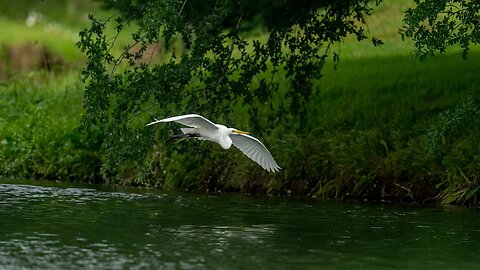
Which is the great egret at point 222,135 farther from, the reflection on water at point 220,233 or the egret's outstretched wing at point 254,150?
the reflection on water at point 220,233

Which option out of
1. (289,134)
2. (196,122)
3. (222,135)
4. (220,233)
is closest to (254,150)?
(222,135)

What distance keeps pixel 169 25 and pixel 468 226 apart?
15.1 ft

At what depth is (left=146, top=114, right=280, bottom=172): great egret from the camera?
1497 cm

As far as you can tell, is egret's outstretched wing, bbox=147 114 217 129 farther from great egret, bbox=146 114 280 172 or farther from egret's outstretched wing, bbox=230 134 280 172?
egret's outstretched wing, bbox=230 134 280 172

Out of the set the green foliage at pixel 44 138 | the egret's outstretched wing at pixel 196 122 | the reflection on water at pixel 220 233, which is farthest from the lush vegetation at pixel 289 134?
the egret's outstretched wing at pixel 196 122

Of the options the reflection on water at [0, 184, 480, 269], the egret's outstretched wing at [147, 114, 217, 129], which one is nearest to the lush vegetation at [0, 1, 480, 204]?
the reflection on water at [0, 184, 480, 269]

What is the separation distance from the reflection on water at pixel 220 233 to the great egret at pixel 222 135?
27.8 inches

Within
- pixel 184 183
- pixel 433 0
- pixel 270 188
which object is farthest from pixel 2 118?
pixel 433 0

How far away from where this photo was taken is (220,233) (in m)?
13.7

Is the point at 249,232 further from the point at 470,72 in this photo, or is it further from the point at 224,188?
the point at 470,72

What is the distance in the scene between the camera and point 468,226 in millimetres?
14758

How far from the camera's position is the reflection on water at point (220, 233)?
1163cm

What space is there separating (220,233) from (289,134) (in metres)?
5.63

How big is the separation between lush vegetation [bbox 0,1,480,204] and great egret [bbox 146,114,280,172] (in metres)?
0.88
